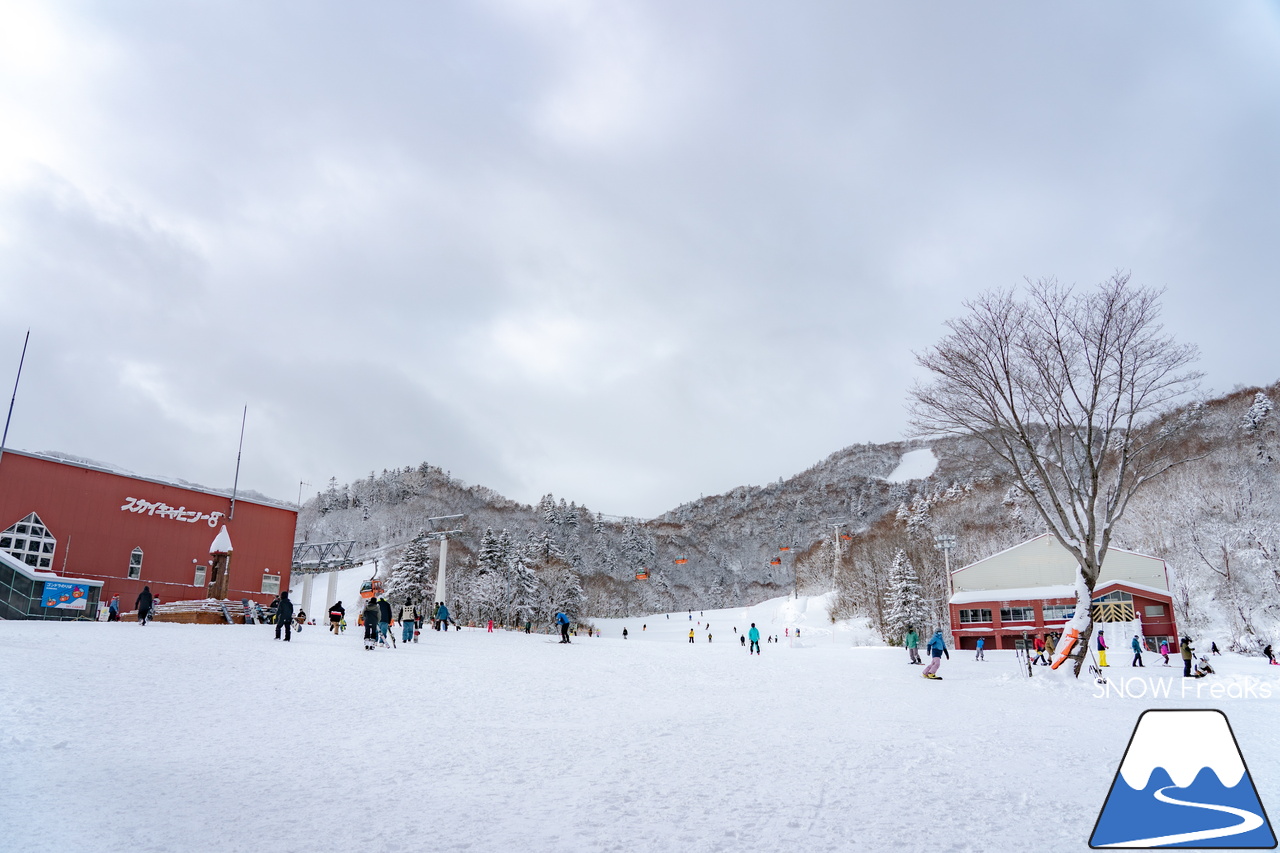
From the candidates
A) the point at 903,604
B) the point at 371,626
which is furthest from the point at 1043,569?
the point at 371,626

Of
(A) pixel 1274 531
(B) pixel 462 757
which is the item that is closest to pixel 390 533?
(A) pixel 1274 531

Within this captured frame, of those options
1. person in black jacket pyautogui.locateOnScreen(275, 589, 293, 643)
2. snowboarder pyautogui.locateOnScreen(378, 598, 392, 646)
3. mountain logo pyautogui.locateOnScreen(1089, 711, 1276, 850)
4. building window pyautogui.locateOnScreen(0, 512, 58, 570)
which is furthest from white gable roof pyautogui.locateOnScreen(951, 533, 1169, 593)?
building window pyautogui.locateOnScreen(0, 512, 58, 570)

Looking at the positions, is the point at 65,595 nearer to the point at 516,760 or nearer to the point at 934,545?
the point at 516,760

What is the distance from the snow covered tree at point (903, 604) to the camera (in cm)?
5266

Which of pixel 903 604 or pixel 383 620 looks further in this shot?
pixel 903 604

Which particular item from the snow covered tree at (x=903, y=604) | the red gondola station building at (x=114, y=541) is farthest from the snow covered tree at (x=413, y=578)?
the snow covered tree at (x=903, y=604)

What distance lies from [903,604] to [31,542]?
52.1 metres

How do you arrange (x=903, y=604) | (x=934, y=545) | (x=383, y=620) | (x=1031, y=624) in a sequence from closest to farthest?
1. (x=383, y=620)
2. (x=1031, y=624)
3. (x=903, y=604)
4. (x=934, y=545)

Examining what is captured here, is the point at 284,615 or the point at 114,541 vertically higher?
the point at 114,541

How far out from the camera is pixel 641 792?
6.11 m

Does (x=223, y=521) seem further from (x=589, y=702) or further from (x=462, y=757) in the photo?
(x=462, y=757)

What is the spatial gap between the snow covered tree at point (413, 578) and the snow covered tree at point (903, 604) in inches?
1568

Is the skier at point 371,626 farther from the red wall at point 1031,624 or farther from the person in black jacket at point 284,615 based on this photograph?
the red wall at point 1031,624

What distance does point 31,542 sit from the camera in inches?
1110
